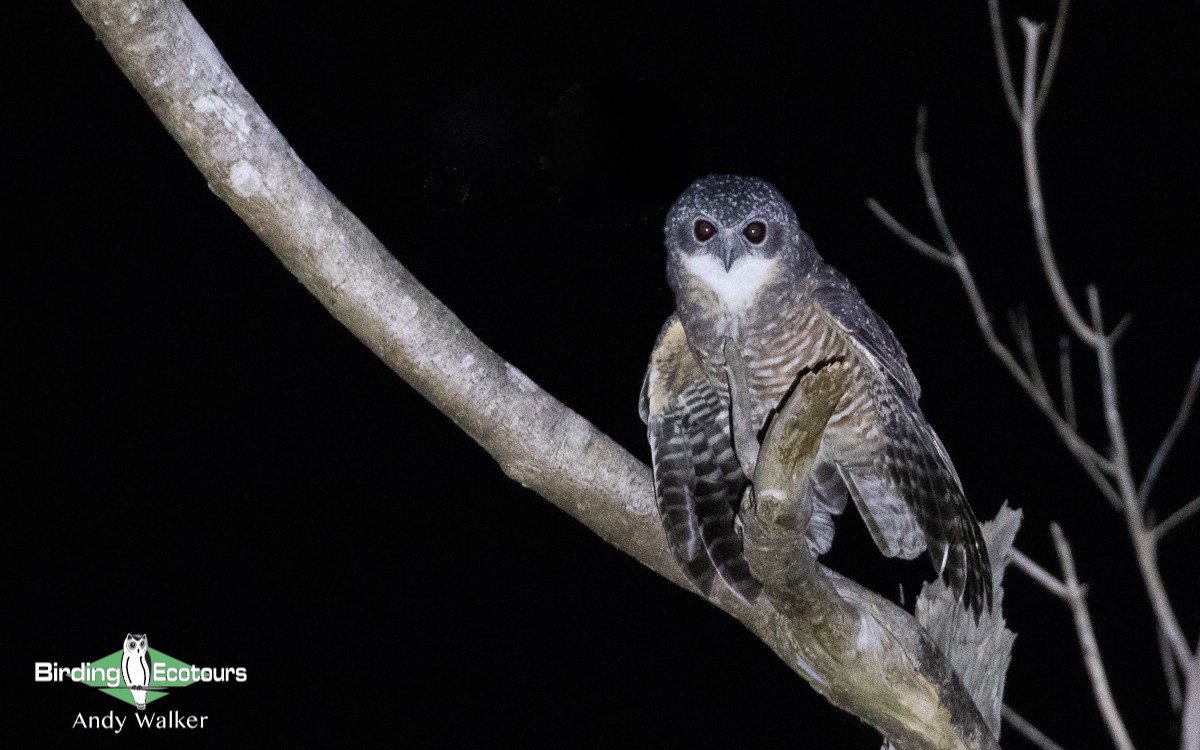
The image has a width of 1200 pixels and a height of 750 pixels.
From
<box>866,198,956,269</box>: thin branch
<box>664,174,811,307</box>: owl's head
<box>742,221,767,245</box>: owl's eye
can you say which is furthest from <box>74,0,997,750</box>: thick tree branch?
<box>742,221,767,245</box>: owl's eye

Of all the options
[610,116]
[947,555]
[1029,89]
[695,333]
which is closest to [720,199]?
[695,333]

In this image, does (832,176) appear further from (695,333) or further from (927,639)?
(927,639)

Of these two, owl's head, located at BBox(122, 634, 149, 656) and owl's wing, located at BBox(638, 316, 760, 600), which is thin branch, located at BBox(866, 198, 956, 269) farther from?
owl's head, located at BBox(122, 634, 149, 656)

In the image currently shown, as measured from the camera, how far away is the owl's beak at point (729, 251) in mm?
3176

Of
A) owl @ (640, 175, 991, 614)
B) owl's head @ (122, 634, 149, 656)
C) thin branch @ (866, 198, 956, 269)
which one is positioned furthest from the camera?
owl's head @ (122, 634, 149, 656)

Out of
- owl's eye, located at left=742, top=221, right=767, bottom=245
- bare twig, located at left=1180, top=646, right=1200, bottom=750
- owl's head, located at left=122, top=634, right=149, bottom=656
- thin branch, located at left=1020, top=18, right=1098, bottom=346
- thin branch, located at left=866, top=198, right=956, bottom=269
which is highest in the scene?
owl's eye, located at left=742, top=221, right=767, bottom=245

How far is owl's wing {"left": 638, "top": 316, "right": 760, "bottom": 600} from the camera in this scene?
2.84 m

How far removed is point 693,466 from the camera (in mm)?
3186

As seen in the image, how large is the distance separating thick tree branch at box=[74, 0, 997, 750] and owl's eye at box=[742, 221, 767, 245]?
0.83 m

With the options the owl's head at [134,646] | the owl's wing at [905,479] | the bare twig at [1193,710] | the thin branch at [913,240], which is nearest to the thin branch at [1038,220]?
the thin branch at [913,240]

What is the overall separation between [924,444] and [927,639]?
0.57 metres

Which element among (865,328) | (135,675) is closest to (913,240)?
(865,328)

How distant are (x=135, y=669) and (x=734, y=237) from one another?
320 cm

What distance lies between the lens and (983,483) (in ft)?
19.3
